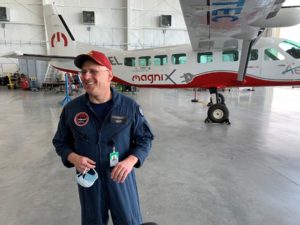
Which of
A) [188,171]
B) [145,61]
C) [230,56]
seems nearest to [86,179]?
[188,171]

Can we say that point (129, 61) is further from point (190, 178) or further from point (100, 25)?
point (100, 25)

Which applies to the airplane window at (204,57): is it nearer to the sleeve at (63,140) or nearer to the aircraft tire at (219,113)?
the aircraft tire at (219,113)

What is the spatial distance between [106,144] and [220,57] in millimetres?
5911

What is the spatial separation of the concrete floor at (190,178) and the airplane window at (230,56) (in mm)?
1981

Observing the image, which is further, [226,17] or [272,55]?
[272,55]

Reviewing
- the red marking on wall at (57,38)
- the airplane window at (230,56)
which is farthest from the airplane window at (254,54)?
the red marking on wall at (57,38)

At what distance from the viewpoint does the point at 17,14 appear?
707 inches

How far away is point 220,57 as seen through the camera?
21.3ft

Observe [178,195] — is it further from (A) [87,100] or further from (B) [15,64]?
(B) [15,64]

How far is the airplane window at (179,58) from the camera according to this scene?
6.84 metres

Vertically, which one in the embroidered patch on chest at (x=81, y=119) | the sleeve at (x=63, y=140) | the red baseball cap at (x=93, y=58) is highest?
the red baseball cap at (x=93, y=58)

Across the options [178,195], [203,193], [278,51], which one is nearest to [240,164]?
[203,193]

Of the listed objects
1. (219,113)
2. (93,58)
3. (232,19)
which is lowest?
(219,113)

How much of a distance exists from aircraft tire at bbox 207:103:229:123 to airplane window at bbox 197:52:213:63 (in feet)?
4.52
